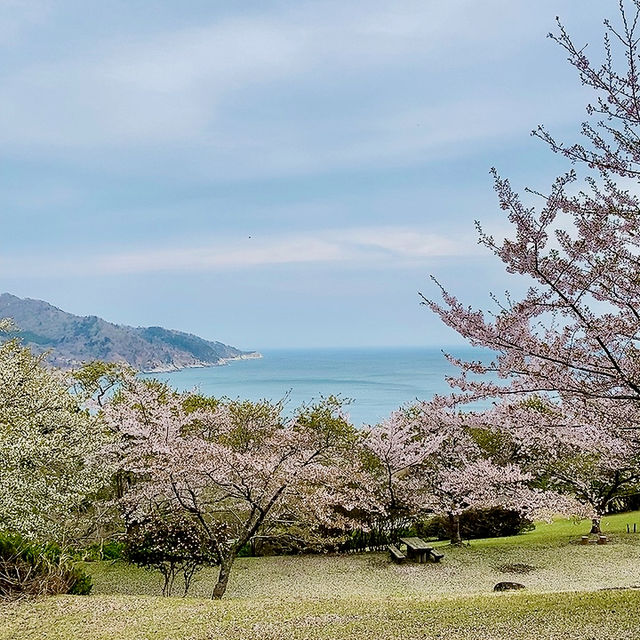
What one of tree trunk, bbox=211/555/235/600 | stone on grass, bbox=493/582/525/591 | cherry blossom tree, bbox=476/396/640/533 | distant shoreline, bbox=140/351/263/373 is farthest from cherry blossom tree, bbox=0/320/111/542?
distant shoreline, bbox=140/351/263/373

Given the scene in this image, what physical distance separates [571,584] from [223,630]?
6263 millimetres

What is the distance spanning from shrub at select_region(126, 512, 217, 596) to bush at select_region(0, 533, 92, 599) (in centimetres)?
219

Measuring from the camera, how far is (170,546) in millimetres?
9188

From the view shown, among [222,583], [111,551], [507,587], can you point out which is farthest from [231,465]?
[111,551]

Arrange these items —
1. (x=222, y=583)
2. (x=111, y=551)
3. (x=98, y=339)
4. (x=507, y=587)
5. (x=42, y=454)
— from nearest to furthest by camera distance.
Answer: (x=42, y=454) → (x=222, y=583) → (x=507, y=587) → (x=111, y=551) → (x=98, y=339)

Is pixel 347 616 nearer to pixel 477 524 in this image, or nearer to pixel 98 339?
pixel 477 524

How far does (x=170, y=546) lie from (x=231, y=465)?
214 centimetres

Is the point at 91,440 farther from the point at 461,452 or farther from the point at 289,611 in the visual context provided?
the point at 461,452

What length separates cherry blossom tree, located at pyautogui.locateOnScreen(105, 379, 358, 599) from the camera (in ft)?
27.4

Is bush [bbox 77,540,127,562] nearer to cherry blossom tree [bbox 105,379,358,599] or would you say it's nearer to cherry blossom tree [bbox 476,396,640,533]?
cherry blossom tree [bbox 105,379,358,599]

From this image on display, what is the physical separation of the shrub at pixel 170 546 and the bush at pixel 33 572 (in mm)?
2194

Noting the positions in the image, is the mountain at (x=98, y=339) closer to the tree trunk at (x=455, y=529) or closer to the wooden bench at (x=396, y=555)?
the tree trunk at (x=455, y=529)

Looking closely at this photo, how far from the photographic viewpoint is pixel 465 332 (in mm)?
4602

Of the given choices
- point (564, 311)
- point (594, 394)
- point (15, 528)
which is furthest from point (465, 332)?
point (15, 528)
